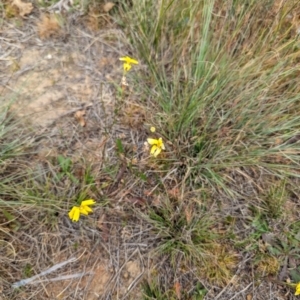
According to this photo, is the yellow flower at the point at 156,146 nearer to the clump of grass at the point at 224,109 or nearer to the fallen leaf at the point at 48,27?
the clump of grass at the point at 224,109

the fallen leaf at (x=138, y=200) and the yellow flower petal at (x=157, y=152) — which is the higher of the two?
the yellow flower petal at (x=157, y=152)

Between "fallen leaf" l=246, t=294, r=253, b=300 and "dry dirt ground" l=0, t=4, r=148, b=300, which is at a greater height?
"dry dirt ground" l=0, t=4, r=148, b=300

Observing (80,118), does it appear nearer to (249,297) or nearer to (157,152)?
(157,152)

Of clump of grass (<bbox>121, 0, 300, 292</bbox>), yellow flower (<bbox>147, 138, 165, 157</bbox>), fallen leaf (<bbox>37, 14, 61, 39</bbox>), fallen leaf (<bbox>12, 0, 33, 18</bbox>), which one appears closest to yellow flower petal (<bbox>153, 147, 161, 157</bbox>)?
yellow flower (<bbox>147, 138, 165, 157</bbox>)

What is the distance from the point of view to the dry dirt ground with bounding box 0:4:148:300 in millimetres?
1505

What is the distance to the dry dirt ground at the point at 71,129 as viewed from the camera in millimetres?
1505

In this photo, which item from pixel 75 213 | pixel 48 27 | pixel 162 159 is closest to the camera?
pixel 75 213

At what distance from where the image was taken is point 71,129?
1.72 m

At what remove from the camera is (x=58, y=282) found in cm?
149

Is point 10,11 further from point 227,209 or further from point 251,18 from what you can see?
point 227,209

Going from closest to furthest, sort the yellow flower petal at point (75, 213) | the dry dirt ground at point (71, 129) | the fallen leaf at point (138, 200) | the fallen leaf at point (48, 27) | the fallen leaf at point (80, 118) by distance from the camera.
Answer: the yellow flower petal at point (75, 213), the dry dirt ground at point (71, 129), the fallen leaf at point (138, 200), the fallen leaf at point (80, 118), the fallen leaf at point (48, 27)

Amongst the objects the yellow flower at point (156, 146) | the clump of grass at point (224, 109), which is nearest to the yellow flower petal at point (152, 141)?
the yellow flower at point (156, 146)

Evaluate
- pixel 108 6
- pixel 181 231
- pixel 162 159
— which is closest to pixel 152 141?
pixel 162 159

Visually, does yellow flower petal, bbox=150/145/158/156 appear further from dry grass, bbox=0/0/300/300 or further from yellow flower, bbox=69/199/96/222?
yellow flower, bbox=69/199/96/222
